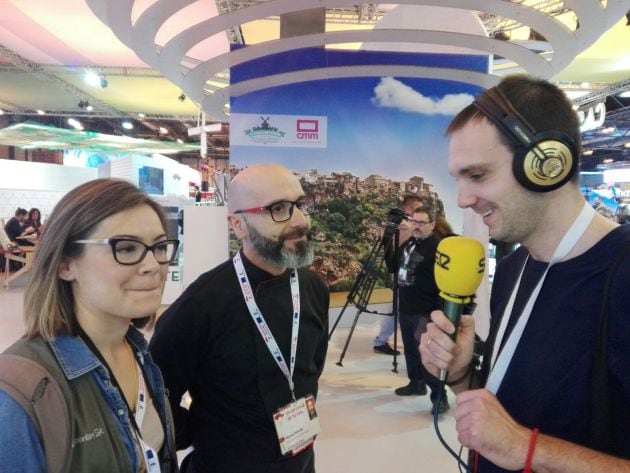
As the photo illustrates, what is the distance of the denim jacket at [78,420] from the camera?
0.78 meters

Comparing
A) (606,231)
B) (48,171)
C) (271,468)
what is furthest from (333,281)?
(48,171)

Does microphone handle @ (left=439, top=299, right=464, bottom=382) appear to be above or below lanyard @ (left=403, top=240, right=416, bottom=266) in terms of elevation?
above

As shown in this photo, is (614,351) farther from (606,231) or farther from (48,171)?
(48,171)

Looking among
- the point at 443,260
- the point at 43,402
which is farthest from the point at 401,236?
the point at 43,402

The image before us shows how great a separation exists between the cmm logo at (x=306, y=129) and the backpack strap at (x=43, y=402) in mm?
4745

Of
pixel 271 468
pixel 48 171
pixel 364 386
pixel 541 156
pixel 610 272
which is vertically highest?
pixel 48 171

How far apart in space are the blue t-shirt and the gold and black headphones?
18 centimetres

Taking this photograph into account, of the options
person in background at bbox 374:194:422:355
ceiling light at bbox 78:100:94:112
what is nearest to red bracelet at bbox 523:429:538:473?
person in background at bbox 374:194:422:355

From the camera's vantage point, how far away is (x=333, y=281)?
5.82 m

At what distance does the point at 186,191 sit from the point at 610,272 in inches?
504

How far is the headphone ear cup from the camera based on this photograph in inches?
36.7

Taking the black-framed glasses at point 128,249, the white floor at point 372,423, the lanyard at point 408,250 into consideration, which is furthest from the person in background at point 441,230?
the black-framed glasses at point 128,249

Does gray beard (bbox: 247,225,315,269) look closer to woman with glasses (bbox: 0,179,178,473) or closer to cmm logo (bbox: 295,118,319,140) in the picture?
woman with glasses (bbox: 0,179,178,473)

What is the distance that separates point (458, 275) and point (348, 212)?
4.62 metres
